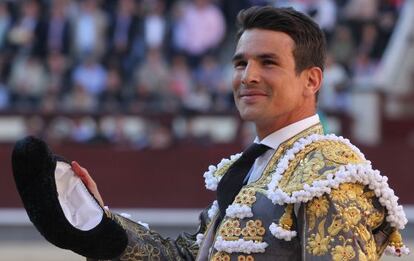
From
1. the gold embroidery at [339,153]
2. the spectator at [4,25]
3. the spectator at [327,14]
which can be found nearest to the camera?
the gold embroidery at [339,153]

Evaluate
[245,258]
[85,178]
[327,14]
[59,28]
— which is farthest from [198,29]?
[245,258]

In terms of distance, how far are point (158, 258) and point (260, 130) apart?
35cm

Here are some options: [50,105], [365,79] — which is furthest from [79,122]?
[365,79]

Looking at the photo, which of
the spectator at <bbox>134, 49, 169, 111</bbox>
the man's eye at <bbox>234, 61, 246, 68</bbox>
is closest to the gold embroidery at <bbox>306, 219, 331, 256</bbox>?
the man's eye at <bbox>234, 61, 246, 68</bbox>

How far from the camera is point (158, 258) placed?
9.03 ft

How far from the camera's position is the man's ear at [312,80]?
2.57m

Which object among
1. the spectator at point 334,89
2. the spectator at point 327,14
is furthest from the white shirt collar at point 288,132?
the spectator at point 327,14

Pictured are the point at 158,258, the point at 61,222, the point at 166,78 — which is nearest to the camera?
the point at 61,222

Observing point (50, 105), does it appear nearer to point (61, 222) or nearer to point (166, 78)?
point (166, 78)

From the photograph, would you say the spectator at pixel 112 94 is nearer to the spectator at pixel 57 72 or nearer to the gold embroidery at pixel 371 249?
the spectator at pixel 57 72

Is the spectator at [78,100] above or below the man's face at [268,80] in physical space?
above

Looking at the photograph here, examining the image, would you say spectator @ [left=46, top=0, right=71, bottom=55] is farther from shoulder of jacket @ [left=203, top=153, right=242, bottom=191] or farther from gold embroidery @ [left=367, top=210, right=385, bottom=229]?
gold embroidery @ [left=367, top=210, right=385, bottom=229]

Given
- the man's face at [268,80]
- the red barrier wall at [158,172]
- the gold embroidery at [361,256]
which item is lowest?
the gold embroidery at [361,256]

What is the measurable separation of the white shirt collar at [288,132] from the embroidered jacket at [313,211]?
0.01 m
